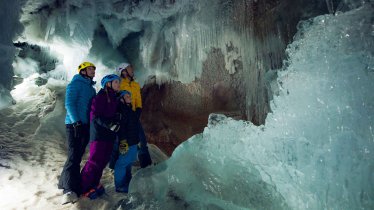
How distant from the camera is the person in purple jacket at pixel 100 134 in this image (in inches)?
140

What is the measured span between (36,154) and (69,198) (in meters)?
2.27

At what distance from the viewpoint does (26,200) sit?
12.4 ft

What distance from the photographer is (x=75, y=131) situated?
12.0 feet

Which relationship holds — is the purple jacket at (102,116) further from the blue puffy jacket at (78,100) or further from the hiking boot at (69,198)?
the hiking boot at (69,198)

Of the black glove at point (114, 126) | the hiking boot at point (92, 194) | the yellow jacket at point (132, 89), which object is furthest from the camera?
the yellow jacket at point (132, 89)

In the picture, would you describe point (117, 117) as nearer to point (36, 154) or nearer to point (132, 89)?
point (132, 89)

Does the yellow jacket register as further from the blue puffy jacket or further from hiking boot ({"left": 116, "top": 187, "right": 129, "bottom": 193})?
hiking boot ({"left": 116, "top": 187, "right": 129, "bottom": 193})

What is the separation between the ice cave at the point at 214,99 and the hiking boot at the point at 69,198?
5cm

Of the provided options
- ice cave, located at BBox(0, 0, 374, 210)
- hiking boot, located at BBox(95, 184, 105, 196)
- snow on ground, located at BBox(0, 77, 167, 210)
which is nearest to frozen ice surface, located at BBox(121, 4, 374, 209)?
ice cave, located at BBox(0, 0, 374, 210)

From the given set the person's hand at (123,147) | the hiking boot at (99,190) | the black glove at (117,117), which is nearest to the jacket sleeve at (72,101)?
the black glove at (117,117)

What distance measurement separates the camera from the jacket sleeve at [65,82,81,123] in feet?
12.0

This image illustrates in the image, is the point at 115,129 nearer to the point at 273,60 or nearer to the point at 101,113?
the point at 101,113

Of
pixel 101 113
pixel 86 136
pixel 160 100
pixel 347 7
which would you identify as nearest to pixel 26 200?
pixel 86 136

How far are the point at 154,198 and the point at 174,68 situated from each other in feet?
17.1
